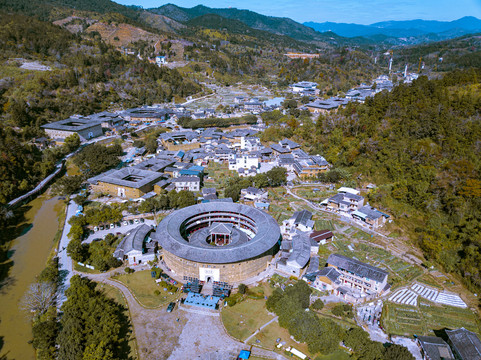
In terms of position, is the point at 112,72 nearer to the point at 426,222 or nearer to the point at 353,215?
the point at 353,215

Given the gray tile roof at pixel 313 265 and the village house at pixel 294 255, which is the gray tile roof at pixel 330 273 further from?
the village house at pixel 294 255

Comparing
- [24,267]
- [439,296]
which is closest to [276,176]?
[439,296]

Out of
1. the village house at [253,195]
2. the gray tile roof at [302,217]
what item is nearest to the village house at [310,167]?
the village house at [253,195]

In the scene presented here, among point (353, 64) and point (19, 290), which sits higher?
point (353, 64)

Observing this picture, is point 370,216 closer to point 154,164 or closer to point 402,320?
point 402,320

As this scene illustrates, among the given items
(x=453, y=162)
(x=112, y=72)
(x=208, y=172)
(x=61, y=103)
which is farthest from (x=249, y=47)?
(x=453, y=162)
